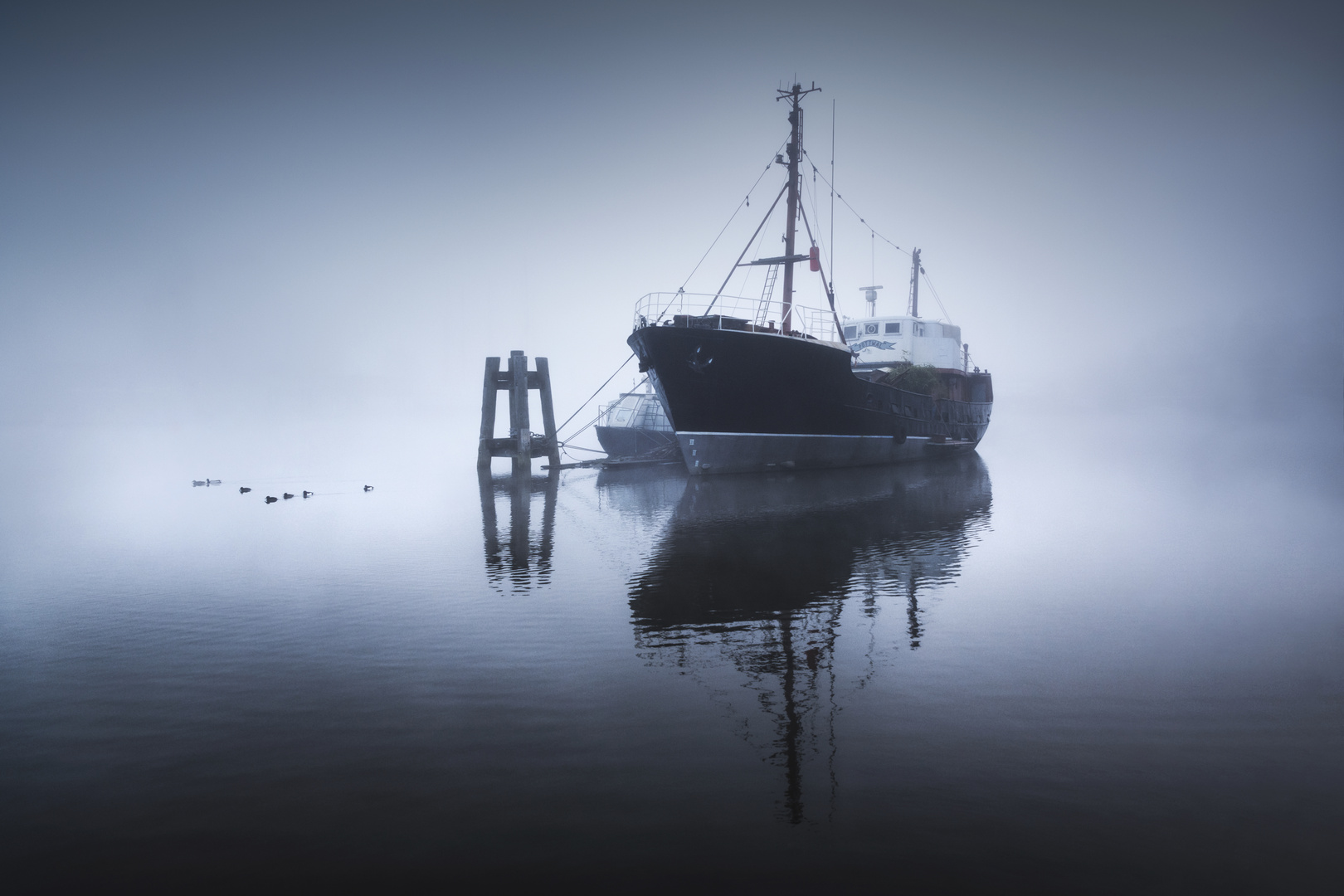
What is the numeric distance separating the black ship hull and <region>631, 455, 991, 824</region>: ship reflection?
5785 millimetres

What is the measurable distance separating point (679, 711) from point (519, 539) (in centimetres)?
1032

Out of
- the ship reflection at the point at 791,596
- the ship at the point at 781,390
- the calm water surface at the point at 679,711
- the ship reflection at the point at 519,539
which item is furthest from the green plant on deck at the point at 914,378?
the calm water surface at the point at 679,711

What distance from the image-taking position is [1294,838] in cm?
471

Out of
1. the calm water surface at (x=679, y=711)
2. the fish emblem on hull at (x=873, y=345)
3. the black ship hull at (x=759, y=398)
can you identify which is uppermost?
the fish emblem on hull at (x=873, y=345)

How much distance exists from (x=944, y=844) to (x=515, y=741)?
3.33m

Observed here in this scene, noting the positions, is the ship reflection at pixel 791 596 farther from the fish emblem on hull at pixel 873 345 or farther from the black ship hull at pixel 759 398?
the fish emblem on hull at pixel 873 345

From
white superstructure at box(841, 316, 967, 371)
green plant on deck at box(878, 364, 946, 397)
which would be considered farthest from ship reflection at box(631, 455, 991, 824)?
white superstructure at box(841, 316, 967, 371)

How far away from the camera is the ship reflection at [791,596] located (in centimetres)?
669

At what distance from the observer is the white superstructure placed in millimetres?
43969

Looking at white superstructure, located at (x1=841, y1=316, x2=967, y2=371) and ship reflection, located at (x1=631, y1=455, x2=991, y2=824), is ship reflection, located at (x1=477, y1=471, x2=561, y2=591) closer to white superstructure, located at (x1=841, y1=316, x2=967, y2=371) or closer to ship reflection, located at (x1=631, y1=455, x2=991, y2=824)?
ship reflection, located at (x1=631, y1=455, x2=991, y2=824)

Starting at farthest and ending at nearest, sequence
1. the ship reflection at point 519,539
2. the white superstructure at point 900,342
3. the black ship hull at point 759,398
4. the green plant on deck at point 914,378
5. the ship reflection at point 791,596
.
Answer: the white superstructure at point 900,342 → the green plant on deck at point 914,378 → the black ship hull at point 759,398 → the ship reflection at point 519,539 → the ship reflection at point 791,596

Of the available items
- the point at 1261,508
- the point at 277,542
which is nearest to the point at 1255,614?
the point at 1261,508

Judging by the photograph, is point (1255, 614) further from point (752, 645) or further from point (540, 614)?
point (540, 614)

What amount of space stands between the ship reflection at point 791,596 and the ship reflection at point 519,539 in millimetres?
1984
